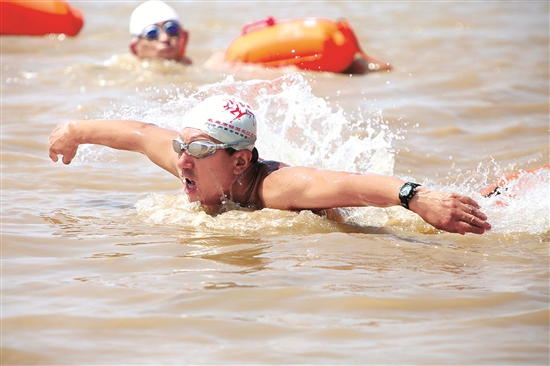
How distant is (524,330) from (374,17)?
1658cm

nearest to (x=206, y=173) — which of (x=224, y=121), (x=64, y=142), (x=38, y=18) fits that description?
(x=224, y=121)

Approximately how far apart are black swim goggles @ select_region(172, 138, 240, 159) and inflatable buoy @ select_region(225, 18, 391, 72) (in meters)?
6.93

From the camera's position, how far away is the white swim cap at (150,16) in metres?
11.9

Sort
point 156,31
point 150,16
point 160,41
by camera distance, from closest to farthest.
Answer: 1. point 150,16
2. point 156,31
3. point 160,41

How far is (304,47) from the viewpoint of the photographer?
479 inches

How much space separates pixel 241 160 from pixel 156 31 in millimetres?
6968

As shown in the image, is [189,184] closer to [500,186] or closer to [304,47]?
[500,186]

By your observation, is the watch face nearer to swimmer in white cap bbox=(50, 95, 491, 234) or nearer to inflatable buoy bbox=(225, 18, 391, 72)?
swimmer in white cap bbox=(50, 95, 491, 234)

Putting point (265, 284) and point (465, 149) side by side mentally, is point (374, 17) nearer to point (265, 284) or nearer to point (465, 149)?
point (465, 149)

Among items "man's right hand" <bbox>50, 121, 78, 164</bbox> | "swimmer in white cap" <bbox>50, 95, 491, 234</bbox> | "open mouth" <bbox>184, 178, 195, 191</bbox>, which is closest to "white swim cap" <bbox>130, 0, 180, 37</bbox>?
"man's right hand" <bbox>50, 121, 78, 164</bbox>

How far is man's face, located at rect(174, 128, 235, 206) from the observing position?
5410 millimetres

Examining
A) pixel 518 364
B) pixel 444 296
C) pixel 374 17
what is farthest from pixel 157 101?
pixel 374 17

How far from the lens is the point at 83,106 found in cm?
984

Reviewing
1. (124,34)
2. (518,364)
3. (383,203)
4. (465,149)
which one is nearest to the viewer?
(518,364)
